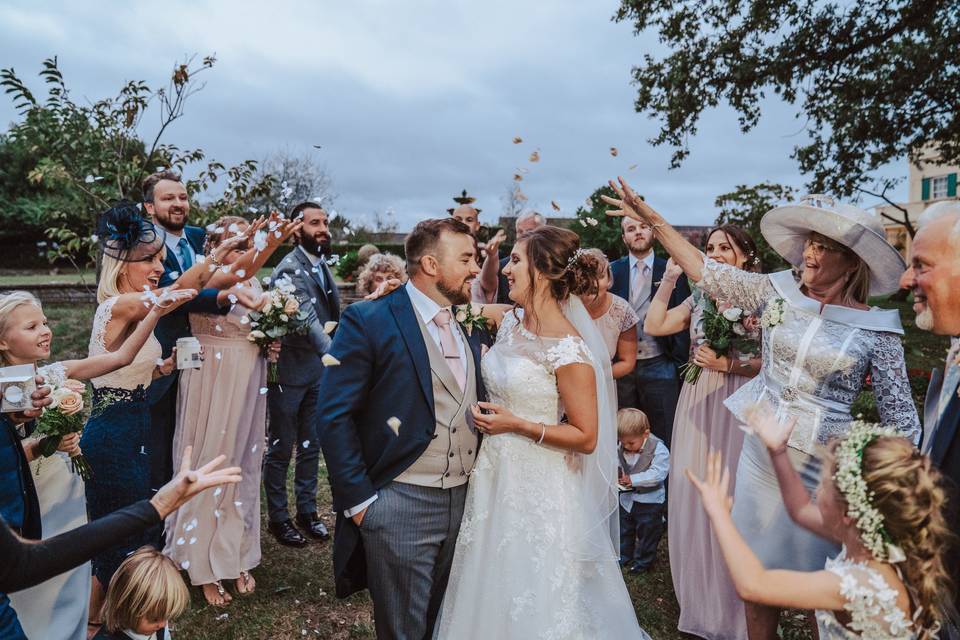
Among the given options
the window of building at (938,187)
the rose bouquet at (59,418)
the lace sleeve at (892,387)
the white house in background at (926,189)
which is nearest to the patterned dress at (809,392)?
the lace sleeve at (892,387)

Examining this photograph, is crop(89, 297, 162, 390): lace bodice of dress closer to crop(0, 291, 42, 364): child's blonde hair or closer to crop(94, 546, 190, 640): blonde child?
crop(0, 291, 42, 364): child's blonde hair

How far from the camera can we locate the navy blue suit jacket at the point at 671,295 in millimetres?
5723

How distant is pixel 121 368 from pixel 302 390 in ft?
5.68

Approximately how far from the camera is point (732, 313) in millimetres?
4066

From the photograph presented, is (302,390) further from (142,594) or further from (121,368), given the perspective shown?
(142,594)

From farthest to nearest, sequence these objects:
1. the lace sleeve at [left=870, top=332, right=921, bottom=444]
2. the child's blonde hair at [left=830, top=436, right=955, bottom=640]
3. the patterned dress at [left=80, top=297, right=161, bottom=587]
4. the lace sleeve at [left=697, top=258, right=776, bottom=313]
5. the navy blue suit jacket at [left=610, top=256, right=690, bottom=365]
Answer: the navy blue suit jacket at [left=610, top=256, right=690, bottom=365] < the patterned dress at [left=80, top=297, right=161, bottom=587] < the lace sleeve at [left=697, top=258, right=776, bottom=313] < the lace sleeve at [left=870, top=332, right=921, bottom=444] < the child's blonde hair at [left=830, top=436, right=955, bottom=640]

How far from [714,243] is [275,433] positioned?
12.3 ft

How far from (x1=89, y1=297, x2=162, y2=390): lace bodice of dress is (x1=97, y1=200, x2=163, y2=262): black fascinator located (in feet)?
1.03

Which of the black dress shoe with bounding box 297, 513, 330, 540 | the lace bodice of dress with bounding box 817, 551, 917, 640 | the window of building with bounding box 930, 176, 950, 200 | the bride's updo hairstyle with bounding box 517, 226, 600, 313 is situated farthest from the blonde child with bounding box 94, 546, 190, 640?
the window of building with bounding box 930, 176, 950, 200

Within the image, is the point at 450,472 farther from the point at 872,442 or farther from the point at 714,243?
the point at 714,243

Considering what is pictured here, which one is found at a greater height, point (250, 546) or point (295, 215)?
point (295, 215)

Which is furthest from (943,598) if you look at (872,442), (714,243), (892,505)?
(714,243)

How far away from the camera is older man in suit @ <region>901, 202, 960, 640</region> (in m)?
2.12

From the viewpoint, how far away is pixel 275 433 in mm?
5340
